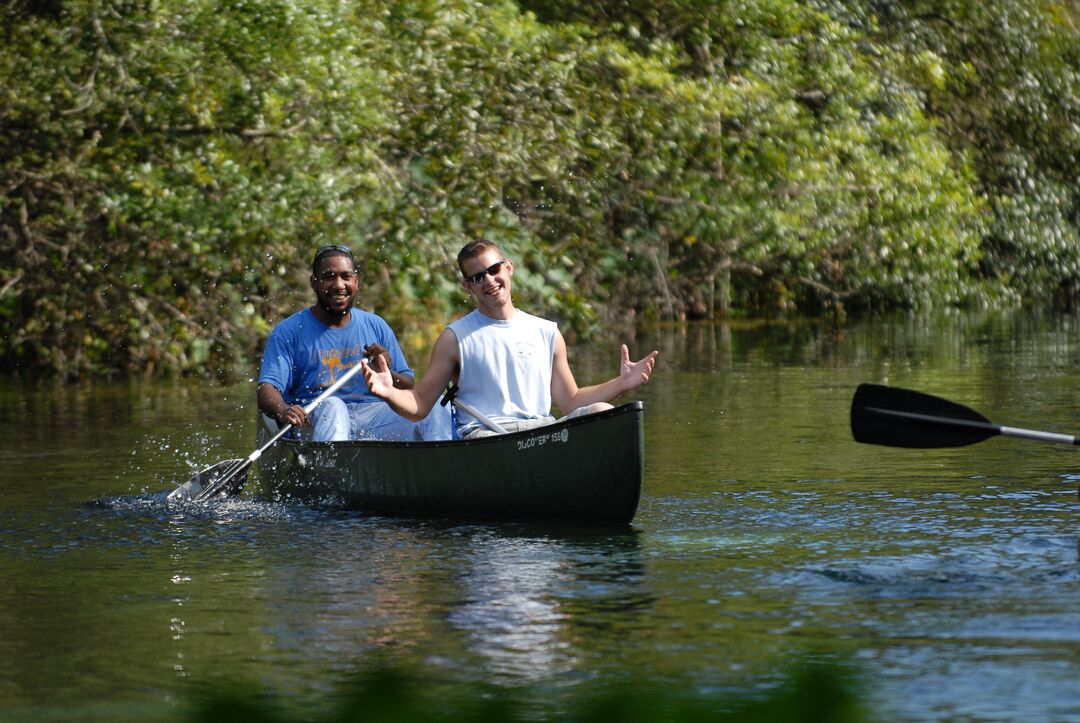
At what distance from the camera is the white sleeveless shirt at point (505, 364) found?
7.85 metres

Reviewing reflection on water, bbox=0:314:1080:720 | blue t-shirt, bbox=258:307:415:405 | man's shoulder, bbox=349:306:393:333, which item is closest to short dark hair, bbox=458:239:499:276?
reflection on water, bbox=0:314:1080:720

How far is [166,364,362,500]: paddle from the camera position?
8750 millimetres

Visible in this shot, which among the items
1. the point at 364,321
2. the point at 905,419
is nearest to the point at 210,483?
the point at 364,321

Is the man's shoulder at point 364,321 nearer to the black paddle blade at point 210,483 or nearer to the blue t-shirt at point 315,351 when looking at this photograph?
the blue t-shirt at point 315,351

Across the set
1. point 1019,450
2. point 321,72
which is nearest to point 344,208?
point 321,72

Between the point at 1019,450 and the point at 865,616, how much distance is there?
5326 mm

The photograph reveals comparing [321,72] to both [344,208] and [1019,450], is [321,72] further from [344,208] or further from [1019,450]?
[1019,450]

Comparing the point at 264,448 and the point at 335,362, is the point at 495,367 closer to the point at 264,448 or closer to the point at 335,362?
the point at 335,362

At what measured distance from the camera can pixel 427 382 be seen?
8031 mm

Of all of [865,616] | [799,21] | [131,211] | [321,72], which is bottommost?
[865,616]

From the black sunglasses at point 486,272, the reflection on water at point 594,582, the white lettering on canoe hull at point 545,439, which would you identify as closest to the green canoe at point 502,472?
the white lettering on canoe hull at point 545,439

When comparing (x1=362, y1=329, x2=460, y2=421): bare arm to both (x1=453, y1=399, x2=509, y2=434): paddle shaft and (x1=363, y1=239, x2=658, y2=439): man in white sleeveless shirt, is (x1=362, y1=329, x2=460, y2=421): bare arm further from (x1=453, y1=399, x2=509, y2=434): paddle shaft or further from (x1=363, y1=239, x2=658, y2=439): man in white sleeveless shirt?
(x1=453, y1=399, x2=509, y2=434): paddle shaft

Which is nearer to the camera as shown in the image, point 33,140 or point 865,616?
point 865,616

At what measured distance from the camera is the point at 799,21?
24.5 metres
